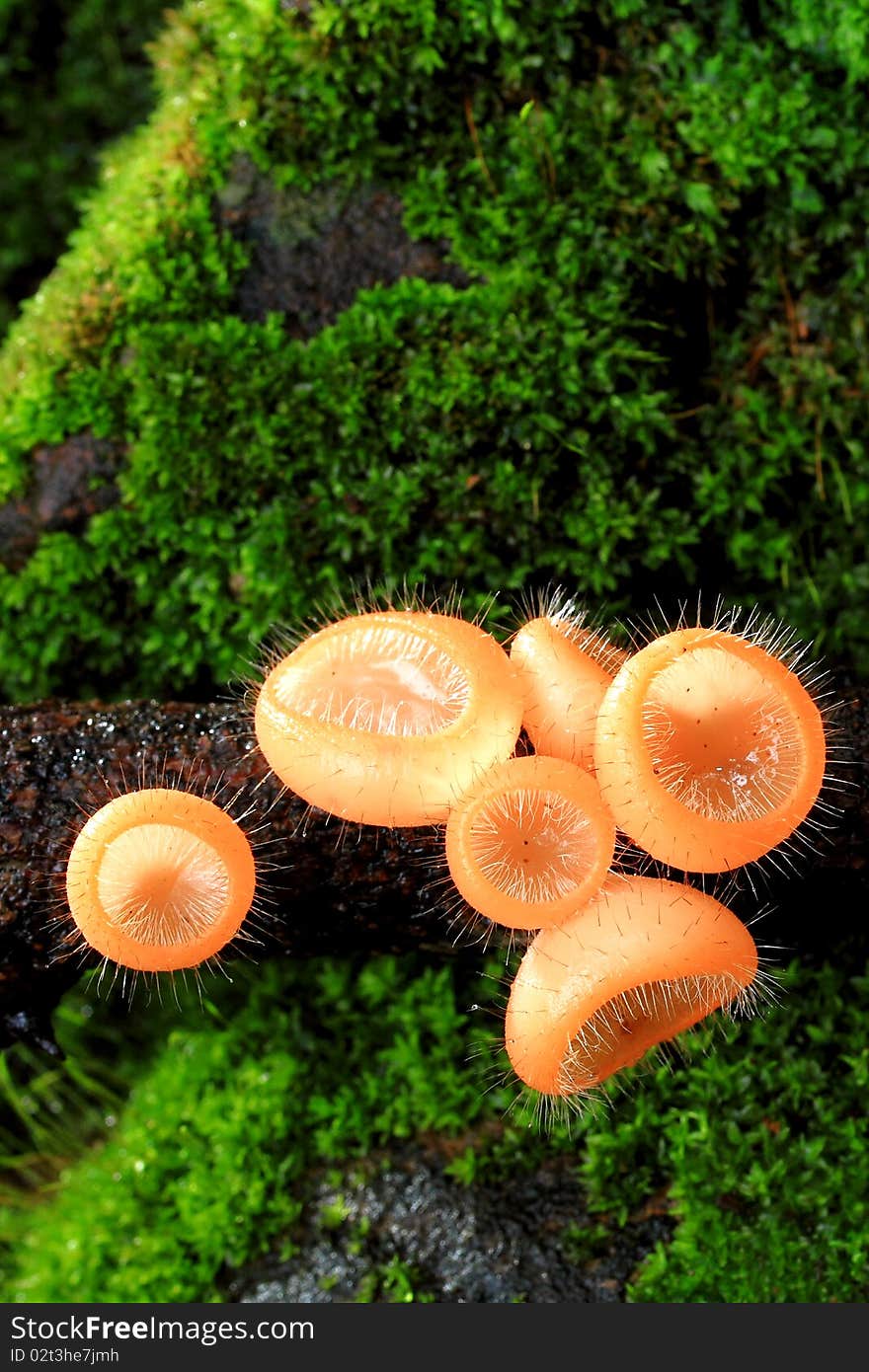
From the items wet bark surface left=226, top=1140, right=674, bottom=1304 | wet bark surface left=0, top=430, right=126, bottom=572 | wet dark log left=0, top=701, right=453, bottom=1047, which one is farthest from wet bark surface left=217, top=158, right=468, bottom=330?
wet bark surface left=226, top=1140, right=674, bottom=1304

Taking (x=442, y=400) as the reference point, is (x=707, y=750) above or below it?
below

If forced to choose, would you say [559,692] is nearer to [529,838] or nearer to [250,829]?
[529,838]

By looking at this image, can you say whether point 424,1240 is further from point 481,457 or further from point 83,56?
point 83,56

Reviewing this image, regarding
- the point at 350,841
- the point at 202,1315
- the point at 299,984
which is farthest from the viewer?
the point at 299,984

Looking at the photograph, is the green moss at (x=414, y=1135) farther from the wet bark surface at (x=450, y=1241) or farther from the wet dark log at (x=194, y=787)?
the wet dark log at (x=194, y=787)

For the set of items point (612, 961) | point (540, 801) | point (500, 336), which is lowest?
point (612, 961)

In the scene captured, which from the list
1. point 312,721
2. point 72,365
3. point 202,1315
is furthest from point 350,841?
point 72,365

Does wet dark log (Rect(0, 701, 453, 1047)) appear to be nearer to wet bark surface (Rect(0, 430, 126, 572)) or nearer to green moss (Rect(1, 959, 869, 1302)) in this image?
green moss (Rect(1, 959, 869, 1302))

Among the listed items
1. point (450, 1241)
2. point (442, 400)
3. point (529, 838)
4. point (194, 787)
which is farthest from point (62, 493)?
point (450, 1241)
